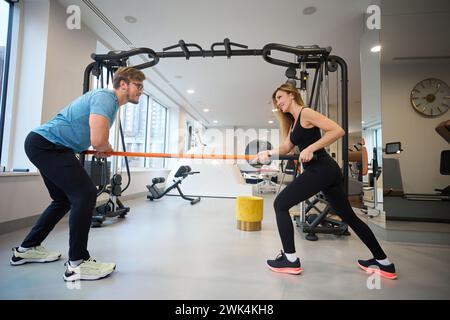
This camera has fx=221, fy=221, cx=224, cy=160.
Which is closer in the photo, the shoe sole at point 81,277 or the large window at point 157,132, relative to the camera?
the shoe sole at point 81,277

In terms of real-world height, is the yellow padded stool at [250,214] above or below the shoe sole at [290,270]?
above

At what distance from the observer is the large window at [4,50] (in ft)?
9.40

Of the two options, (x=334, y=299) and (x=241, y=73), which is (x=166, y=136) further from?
(x=334, y=299)

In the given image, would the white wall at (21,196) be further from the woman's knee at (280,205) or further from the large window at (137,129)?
the large window at (137,129)

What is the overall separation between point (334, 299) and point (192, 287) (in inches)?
34.1

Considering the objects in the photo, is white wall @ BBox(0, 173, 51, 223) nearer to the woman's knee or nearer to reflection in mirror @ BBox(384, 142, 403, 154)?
the woman's knee

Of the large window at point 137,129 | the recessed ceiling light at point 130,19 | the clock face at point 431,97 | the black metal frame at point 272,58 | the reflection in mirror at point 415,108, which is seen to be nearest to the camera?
the black metal frame at point 272,58

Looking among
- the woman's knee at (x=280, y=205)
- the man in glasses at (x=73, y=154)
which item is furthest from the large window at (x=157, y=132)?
the woman's knee at (x=280, y=205)

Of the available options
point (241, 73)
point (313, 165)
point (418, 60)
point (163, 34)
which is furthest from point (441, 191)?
point (163, 34)

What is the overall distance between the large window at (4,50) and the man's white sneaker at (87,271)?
2434 mm

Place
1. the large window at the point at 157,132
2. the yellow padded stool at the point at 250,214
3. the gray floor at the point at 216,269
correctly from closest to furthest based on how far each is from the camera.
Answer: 1. the gray floor at the point at 216,269
2. the yellow padded stool at the point at 250,214
3. the large window at the point at 157,132

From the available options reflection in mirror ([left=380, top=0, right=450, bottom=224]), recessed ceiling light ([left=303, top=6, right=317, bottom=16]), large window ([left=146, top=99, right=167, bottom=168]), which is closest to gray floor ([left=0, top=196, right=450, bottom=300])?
reflection in mirror ([left=380, top=0, right=450, bottom=224])

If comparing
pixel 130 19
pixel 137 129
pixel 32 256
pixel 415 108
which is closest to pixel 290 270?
pixel 32 256

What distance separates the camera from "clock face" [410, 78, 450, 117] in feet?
10.6
